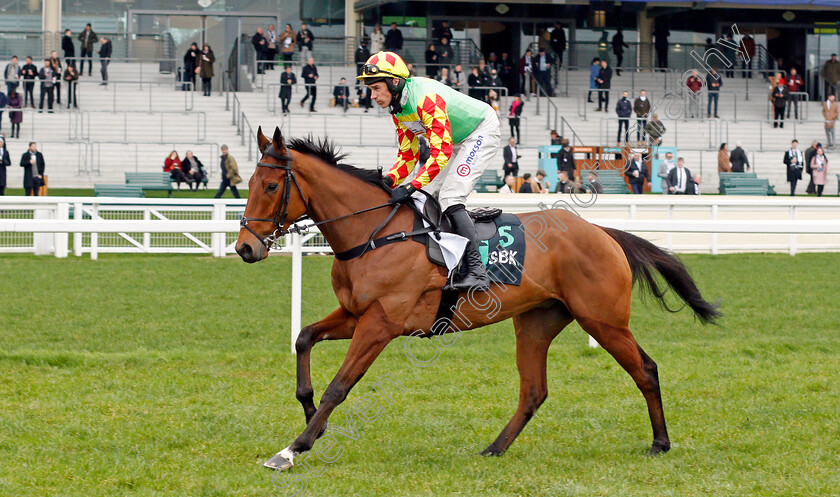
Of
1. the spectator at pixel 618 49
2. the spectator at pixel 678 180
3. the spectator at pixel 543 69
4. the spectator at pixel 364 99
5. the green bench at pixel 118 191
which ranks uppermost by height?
the spectator at pixel 618 49

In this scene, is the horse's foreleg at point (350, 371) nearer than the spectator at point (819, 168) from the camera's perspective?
Yes

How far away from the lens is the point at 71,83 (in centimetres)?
2245

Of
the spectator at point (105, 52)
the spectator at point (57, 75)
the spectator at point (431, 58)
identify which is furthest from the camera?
the spectator at point (431, 58)

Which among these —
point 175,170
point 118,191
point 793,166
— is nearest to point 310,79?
point 175,170

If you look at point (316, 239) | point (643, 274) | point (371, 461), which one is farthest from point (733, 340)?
point (316, 239)

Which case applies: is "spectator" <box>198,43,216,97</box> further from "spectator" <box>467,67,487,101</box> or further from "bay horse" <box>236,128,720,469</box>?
"bay horse" <box>236,128,720,469</box>

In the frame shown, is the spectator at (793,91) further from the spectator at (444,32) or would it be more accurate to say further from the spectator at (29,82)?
the spectator at (29,82)

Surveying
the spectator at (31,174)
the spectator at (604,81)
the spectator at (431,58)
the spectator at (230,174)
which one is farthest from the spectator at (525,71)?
the spectator at (31,174)

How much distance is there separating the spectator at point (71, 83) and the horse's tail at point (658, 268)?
19.3m

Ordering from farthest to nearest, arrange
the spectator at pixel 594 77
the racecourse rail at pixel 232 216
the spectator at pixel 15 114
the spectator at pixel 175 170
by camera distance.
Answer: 1. the spectator at pixel 594 77
2. the spectator at pixel 15 114
3. the spectator at pixel 175 170
4. the racecourse rail at pixel 232 216

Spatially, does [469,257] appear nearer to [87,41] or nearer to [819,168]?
[819,168]

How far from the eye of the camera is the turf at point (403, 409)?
4.15m

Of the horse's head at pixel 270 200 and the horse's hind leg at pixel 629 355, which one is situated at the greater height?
the horse's head at pixel 270 200

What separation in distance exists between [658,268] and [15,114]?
61.4 ft
